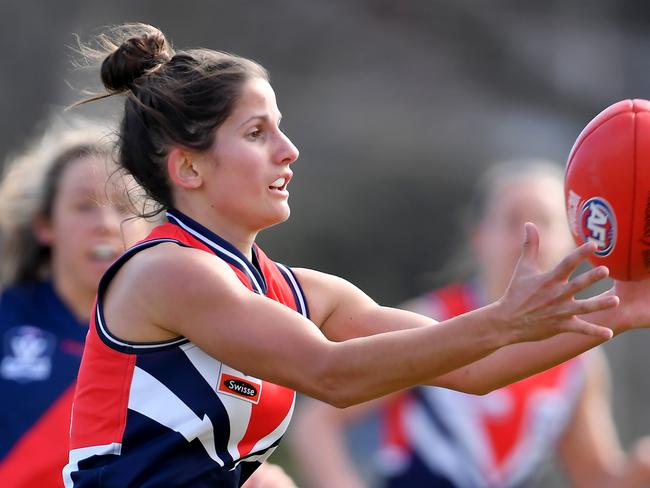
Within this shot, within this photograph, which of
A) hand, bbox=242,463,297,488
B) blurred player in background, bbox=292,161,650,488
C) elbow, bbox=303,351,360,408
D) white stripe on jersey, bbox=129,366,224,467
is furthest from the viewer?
blurred player in background, bbox=292,161,650,488

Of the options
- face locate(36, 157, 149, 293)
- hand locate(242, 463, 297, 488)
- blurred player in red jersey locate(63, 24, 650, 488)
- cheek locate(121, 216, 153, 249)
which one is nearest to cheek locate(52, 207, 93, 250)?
face locate(36, 157, 149, 293)

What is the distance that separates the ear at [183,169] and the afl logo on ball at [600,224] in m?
0.92

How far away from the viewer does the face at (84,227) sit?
4.62m

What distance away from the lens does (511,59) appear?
10.0 metres

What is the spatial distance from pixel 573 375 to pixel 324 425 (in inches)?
44.1

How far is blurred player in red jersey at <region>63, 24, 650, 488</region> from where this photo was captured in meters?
2.61

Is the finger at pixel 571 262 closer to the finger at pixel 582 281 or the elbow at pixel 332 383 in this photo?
the finger at pixel 582 281

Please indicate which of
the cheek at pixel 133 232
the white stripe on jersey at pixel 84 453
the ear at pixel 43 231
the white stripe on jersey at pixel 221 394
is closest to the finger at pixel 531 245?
the white stripe on jersey at pixel 221 394

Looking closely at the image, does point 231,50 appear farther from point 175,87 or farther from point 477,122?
point 175,87

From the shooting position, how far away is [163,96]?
3043 millimetres

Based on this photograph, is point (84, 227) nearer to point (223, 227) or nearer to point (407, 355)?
point (223, 227)

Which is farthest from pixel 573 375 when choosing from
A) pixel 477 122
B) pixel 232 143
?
pixel 477 122

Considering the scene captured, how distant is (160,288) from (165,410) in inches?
11.0

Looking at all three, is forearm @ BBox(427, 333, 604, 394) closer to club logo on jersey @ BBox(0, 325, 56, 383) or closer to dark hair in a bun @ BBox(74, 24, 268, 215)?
dark hair in a bun @ BBox(74, 24, 268, 215)
